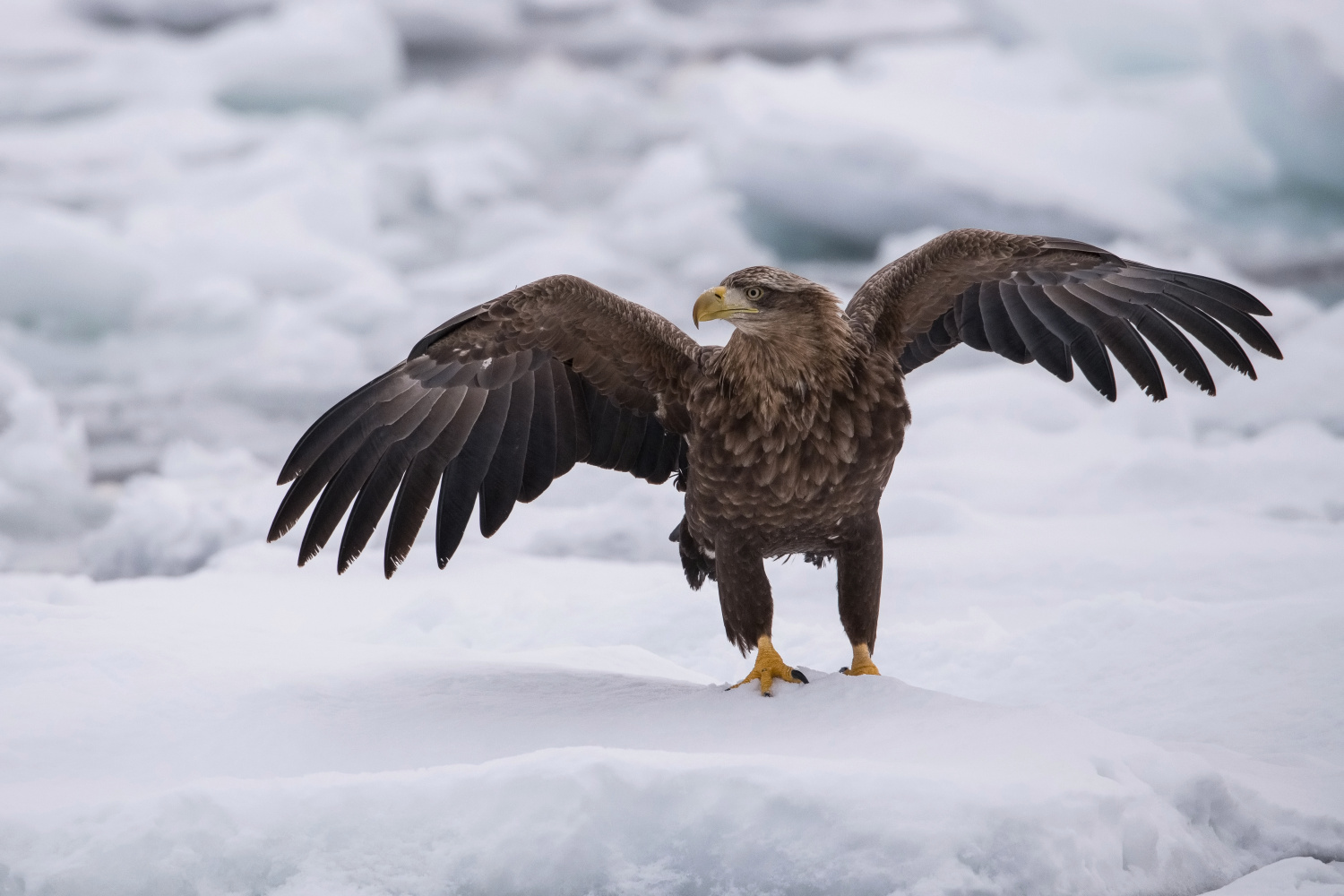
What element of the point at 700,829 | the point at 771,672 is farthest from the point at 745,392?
the point at 700,829

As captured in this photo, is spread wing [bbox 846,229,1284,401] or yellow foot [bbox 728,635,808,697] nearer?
yellow foot [bbox 728,635,808,697]

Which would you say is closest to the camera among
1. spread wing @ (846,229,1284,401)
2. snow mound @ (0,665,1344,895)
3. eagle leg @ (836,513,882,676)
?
snow mound @ (0,665,1344,895)

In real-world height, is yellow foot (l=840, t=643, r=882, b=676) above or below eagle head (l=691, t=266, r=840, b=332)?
below

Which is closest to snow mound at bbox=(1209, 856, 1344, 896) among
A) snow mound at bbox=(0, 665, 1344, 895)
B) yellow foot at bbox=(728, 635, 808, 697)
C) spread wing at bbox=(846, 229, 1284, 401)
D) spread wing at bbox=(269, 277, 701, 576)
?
snow mound at bbox=(0, 665, 1344, 895)

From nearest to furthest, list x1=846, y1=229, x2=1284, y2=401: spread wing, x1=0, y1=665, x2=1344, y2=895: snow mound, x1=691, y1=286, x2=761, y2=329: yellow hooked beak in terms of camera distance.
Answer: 1. x1=0, y1=665, x2=1344, y2=895: snow mound
2. x1=691, y1=286, x2=761, y2=329: yellow hooked beak
3. x1=846, y1=229, x2=1284, y2=401: spread wing

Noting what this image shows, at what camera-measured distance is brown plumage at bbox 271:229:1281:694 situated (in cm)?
355

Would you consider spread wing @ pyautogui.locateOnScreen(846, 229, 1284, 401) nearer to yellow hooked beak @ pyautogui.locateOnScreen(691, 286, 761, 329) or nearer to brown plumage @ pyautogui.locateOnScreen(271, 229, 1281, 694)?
→ brown plumage @ pyautogui.locateOnScreen(271, 229, 1281, 694)

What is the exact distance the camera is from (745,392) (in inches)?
142

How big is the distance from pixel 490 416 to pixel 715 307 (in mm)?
917

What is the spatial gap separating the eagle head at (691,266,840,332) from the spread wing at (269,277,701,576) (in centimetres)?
36

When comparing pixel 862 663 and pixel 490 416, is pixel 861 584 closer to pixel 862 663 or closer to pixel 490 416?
pixel 862 663

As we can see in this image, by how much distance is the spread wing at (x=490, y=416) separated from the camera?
3.76 m

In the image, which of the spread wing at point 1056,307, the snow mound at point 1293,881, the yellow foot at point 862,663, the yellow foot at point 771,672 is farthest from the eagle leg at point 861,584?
the snow mound at point 1293,881

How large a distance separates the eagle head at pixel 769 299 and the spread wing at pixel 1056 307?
28cm
